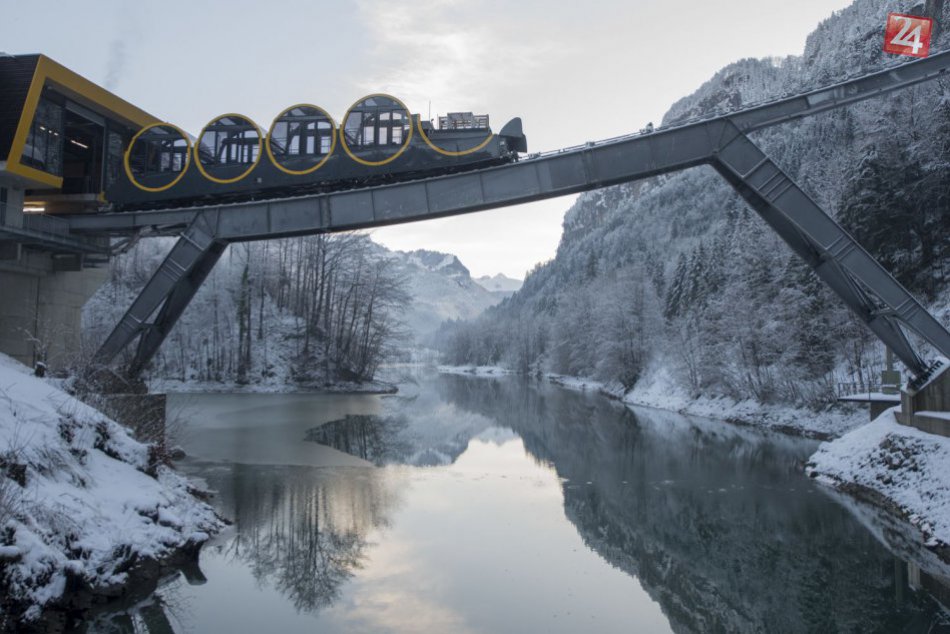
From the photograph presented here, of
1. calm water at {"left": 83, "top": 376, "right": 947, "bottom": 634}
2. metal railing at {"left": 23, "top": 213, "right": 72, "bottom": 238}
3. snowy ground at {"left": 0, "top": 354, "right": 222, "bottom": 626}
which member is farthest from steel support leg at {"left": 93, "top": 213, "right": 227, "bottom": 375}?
snowy ground at {"left": 0, "top": 354, "right": 222, "bottom": 626}

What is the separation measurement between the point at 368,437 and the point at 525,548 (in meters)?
14.5

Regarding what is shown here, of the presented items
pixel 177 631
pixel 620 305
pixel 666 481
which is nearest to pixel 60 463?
pixel 177 631

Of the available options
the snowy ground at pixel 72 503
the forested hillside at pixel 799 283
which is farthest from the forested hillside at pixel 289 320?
the snowy ground at pixel 72 503

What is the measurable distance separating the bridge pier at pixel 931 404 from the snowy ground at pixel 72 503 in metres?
16.0

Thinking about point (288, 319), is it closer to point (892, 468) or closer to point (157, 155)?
point (157, 155)

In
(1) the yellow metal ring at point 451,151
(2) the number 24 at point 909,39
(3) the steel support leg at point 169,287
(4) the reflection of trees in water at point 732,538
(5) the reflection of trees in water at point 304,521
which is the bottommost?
(4) the reflection of trees in water at point 732,538

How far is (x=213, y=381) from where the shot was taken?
5131 cm

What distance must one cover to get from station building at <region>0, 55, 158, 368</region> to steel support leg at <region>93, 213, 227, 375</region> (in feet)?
4.77

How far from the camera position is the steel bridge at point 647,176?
15711mm

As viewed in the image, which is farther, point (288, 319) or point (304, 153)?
point (288, 319)

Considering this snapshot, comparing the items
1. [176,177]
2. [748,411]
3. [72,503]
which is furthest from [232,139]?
[748,411]

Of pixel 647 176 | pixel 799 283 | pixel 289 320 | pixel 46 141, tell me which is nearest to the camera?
pixel 647 176

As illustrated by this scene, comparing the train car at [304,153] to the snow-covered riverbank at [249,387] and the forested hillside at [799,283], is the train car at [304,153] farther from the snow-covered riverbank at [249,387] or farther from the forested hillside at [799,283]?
the snow-covered riverbank at [249,387]

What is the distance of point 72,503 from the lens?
29.7 feet
